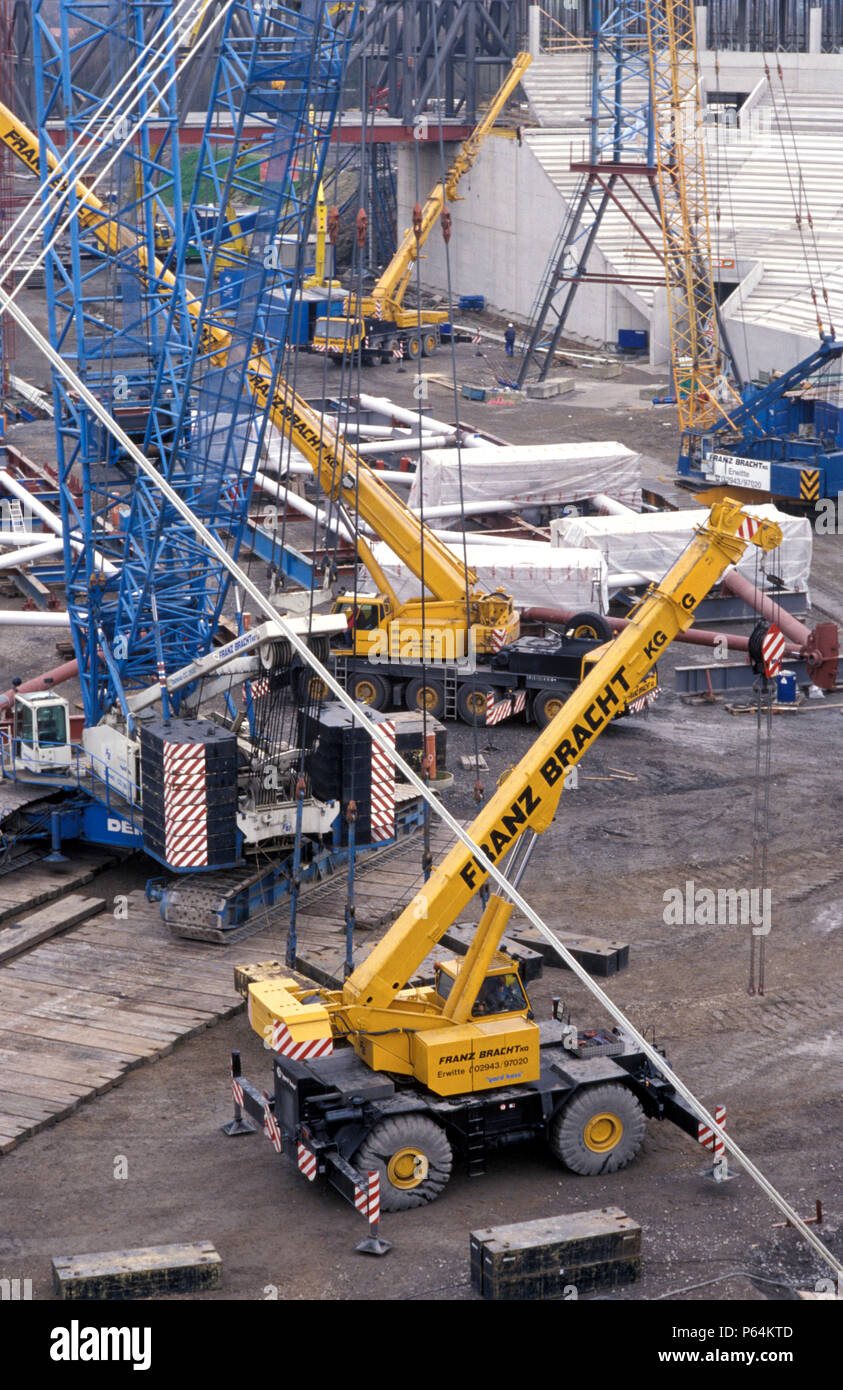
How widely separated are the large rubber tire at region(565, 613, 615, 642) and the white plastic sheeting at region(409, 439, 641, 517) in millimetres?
10915

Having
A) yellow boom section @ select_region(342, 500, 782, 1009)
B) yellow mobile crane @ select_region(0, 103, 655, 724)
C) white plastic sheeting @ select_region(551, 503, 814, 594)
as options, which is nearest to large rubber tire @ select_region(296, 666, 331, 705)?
yellow boom section @ select_region(342, 500, 782, 1009)

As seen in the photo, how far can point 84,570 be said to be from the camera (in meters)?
29.0

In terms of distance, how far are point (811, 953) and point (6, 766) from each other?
11594 millimetres

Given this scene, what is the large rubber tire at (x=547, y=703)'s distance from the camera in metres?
33.6

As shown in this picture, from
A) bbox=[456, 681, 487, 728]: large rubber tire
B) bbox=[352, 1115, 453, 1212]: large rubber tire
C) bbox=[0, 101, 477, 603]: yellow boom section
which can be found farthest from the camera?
bbox=[0, 101, 477, 603]: yellow boom section

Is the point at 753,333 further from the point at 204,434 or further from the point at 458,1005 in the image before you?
the point at 458,1005

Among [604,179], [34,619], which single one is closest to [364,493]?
[34,619]

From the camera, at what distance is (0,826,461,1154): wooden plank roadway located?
21.2 meters

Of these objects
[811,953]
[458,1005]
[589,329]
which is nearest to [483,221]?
[589,329]

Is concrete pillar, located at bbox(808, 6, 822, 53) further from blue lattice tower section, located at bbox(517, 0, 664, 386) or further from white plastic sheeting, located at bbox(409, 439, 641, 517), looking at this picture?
white plastic sheeting, located at bbox(409, 439, 641, 517)

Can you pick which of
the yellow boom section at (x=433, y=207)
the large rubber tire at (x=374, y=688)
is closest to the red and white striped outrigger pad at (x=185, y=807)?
the large rubber tire at (x=374, y=688)

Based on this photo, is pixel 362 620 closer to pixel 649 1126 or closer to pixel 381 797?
pixel 381 797

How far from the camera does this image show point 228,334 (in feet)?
92.1

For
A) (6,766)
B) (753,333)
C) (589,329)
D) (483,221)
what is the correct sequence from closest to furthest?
(6,766), (753,333), (589,329), (483,221)
